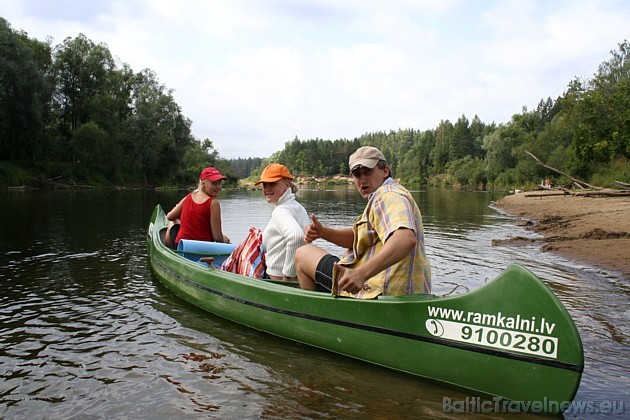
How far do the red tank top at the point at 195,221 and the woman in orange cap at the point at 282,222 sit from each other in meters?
2.52

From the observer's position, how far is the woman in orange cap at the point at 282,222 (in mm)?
→ 5281

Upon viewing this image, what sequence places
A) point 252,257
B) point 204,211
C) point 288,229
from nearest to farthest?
1. point 288,229
2. point 252,257
3. point 204,211

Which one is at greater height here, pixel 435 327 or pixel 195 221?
pixel 195 221

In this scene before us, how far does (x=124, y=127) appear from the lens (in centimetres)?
5475

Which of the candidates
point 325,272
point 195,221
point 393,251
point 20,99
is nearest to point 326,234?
point 325,272

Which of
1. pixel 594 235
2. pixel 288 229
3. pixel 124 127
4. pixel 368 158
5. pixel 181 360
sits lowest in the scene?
pixel 181 360

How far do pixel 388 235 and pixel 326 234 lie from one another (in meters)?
0.96

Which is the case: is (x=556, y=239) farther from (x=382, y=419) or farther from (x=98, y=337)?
(x=98, y=337)

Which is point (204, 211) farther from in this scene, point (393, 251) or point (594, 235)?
point (594, 235)

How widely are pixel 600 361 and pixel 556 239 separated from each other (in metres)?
9.53

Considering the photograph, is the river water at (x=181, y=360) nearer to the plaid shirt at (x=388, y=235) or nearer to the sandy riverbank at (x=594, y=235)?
the plaid shirt at (x=388, y=235)

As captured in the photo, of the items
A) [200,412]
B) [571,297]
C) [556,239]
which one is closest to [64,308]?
[200,412]

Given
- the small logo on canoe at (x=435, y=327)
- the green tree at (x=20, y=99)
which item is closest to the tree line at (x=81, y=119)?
the green tree at (x=20, y=99)

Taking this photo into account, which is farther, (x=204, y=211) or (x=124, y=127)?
(x=124, y=127)
